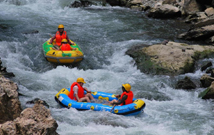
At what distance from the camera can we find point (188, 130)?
21.7 feet

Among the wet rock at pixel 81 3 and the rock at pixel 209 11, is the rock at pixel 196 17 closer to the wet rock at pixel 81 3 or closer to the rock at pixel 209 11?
the rock at pixel 209 11

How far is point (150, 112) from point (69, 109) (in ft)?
6.73

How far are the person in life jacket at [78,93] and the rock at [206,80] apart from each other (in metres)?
3.67

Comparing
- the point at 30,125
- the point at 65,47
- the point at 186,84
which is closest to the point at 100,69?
the point at 65,47

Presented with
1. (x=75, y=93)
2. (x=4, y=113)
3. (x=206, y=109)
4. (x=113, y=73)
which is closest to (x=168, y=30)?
(x=113, y=73)

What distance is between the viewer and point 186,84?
9.17 m

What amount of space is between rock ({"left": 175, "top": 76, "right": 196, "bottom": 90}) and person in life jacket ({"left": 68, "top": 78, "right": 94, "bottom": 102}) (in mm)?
2958

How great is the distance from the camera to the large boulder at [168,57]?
10156mm

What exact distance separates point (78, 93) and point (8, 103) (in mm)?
3228

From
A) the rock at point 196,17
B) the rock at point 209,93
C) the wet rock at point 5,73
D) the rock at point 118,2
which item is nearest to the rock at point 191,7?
the rock at point 196,17

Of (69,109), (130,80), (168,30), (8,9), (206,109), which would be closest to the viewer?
(69,109)

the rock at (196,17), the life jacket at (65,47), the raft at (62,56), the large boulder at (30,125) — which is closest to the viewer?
the large boulder at (30,125)

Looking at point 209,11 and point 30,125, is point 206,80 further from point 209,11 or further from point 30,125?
point 209,11

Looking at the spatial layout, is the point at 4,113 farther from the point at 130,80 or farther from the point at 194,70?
the point at 194,70
